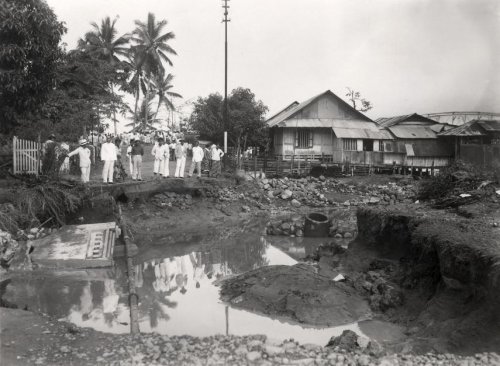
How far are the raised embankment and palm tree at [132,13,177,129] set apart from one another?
2945 cm

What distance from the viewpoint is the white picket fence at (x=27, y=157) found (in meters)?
15.2

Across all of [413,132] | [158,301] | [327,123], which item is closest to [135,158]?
[158,301]

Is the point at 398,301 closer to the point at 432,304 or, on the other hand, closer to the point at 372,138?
the point at 432,304

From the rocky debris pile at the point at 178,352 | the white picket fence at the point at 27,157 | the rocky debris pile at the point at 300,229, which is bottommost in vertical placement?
the rocky debris pile at the point at 178,352

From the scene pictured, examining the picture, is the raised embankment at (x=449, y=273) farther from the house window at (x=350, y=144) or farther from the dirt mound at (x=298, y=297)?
the house window at (x=350, y=144)

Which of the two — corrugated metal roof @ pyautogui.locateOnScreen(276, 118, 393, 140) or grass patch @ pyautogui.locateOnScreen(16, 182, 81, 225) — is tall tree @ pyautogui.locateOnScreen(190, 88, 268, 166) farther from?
grass patch @ pyautogui.locateOnScreen(16, 182, 81, 225)

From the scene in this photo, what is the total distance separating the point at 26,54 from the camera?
13.4 metres

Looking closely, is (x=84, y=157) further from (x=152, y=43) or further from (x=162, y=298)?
(x=152, y=43)

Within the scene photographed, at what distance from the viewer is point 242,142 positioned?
32312 millimetres

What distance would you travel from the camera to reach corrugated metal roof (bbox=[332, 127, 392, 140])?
99.1 ft

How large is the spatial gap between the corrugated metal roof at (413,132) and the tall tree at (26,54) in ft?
79.1

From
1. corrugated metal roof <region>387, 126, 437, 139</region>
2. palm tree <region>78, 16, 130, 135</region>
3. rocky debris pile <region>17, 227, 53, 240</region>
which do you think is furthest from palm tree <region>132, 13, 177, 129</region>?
rocky debris pile <region>17, 227, 53, 240</region>

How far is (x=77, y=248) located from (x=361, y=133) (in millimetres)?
22636

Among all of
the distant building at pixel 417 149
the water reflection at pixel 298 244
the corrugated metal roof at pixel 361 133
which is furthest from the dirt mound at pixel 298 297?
the distant building at pixel 417 149
